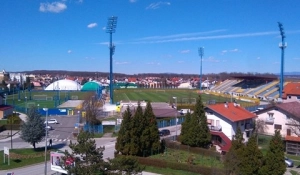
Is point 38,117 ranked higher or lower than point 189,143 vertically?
higher

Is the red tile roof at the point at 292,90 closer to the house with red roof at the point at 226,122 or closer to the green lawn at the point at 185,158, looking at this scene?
the house with red roof at the point at 226,122

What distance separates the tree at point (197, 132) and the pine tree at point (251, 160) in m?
7.36

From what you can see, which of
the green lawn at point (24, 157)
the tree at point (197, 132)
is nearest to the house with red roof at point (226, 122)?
the tree at point (197, 132)

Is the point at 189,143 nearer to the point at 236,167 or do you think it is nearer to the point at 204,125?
the point at 204,125

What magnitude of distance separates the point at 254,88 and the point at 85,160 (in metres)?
63.2

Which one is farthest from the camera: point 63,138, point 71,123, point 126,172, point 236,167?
point 71,123

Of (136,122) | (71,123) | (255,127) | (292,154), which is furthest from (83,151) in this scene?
(71,123)

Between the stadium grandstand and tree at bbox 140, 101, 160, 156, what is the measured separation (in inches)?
1577

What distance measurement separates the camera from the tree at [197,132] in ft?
81.9

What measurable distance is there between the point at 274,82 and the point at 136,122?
5488cm

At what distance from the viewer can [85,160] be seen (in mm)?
13547

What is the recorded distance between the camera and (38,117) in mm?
25359

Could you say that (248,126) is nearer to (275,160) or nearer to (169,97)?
(275,160)

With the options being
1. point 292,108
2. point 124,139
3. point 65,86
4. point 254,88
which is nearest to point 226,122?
point 292,108
